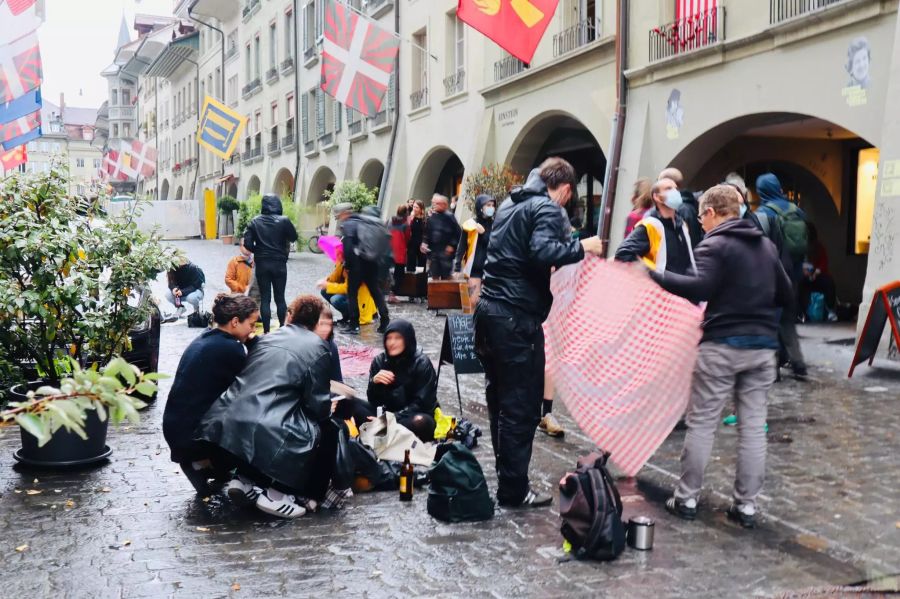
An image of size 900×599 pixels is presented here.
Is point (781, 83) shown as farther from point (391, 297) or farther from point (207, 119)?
point (207, 119)

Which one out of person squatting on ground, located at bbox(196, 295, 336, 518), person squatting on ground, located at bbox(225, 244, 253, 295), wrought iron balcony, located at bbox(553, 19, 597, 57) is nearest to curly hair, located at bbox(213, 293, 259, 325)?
person squatting on ground, located at bbox(196, 295, 336, 518)

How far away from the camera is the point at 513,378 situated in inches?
207

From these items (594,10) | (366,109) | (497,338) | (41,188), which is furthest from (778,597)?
(366,109)

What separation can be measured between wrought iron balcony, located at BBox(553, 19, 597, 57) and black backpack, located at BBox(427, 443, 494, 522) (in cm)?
1309

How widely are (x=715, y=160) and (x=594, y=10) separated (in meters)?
3.59

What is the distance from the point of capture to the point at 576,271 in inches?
242

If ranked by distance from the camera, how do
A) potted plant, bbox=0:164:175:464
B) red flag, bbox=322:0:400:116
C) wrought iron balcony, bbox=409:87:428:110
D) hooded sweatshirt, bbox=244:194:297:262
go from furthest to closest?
wrought iron balcony, bbox=409:87:428:110 → red flag, bbox=322:0:400:116 → hooded sweatshirt, bbox=244:194:297:262 → potted plant, bbox=0:164:175:464

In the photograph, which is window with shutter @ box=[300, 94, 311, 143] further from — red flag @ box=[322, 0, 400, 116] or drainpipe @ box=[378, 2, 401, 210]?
red flag @ box=[322, 0, 400, 116]

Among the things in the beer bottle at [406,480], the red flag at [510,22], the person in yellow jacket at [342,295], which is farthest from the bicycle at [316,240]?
the beer bottle at [406,480]

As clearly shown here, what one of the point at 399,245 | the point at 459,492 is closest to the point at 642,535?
the point at 459,492

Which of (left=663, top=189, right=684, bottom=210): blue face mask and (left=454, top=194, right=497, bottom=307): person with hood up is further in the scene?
(left=454, top=194, right=497, bottom=307): person with hood up

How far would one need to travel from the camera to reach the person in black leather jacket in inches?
206

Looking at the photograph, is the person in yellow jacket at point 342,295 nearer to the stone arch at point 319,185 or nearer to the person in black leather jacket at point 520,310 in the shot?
the person in black leather jacket at point 520,310

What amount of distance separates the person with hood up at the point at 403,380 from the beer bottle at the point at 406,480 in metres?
0.91
